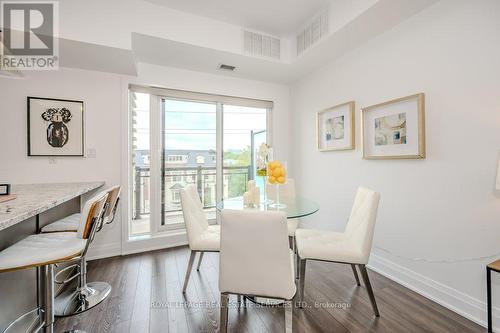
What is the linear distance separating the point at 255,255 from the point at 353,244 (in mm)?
960

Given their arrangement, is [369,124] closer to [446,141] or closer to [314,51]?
[446,141]

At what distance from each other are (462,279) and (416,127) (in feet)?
4.05

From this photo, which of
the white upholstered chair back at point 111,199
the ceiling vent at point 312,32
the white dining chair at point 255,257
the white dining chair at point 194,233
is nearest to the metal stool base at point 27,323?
the white upholstered chair back at point 111,199

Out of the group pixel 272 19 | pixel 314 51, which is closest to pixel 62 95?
pixel 272 19

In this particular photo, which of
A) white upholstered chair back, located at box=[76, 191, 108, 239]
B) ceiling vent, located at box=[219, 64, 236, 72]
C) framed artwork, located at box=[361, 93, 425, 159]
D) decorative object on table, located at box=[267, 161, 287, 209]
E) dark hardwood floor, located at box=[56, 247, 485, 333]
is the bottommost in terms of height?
dark hardwood floor, located at box=[56, 247, 485, 333]

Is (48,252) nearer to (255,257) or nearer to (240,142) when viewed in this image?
(255,257)

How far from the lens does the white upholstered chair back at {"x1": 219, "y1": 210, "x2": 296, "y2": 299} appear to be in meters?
1.14

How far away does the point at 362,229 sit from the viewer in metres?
1.66

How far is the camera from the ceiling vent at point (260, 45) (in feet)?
8.71

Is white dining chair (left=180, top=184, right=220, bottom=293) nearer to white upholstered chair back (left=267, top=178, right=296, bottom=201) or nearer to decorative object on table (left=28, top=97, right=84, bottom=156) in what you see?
white upholstered chair back (left=267, top=178, right=296, bottom=201)

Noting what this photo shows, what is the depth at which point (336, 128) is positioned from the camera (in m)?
2.79

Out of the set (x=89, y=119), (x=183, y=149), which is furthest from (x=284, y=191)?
(x=89, y=119)

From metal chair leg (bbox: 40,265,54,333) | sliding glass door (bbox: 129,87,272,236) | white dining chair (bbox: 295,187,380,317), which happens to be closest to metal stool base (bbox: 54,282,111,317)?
metal chair leg (bbox: 40,265,54,333)

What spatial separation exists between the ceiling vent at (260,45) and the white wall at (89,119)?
0.78 m
